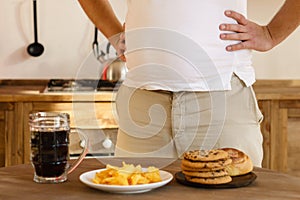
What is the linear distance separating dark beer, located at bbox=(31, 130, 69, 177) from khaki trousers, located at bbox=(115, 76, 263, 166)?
330 millimetres

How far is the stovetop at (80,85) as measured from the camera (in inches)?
106

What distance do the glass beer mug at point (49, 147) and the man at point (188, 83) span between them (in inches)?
12.8

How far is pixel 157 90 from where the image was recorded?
1551 millimetres

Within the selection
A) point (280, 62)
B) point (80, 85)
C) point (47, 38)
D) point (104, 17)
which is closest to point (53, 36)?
point (47, 38)

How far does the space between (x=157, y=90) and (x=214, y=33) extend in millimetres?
193

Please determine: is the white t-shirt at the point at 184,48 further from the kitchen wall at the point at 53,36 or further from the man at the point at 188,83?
the kitchen wall at the point at 53,36

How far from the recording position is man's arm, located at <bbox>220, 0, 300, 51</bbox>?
1.58 metres

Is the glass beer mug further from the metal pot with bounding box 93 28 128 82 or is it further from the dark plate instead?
the metal pot with bounding box 93 28 128 82

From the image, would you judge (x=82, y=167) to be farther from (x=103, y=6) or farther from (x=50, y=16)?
(x=50, y=16)

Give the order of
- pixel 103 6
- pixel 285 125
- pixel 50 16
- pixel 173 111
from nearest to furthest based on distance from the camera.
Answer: pixel 173 111 → pixel 103 6 → pixel 285 125 → pixel 50 16

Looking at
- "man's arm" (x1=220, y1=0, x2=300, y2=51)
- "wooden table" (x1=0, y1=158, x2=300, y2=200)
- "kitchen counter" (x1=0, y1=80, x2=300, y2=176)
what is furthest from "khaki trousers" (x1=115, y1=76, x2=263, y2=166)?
"kitchen counter" (x1=0, y1=80, x2=300, y2=176)

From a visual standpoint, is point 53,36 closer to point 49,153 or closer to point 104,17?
point 104,17

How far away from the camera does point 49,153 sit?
1237 millimetres

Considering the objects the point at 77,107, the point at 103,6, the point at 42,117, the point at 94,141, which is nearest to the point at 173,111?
the point at 42,117
